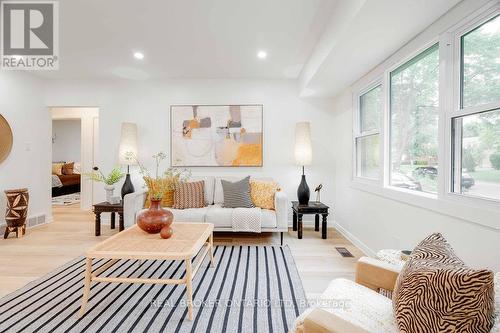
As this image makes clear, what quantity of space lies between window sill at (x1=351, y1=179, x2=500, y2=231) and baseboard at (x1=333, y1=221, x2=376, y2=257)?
73 centimetres

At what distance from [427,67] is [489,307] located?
201 centimetres

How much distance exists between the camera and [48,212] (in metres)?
4.27

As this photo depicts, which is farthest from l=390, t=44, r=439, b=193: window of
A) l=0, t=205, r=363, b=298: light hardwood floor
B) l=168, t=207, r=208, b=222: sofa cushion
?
l=168, t=207, r=208, b=222: sofa cushion

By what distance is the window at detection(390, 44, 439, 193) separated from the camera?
6.77 feet

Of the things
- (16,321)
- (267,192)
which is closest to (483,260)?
(267,192)

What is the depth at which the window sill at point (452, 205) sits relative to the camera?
142 cm

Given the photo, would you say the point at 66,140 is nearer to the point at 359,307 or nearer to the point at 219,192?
the point at 219,192

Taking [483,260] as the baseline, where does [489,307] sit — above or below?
above

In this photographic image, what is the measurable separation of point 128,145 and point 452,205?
398 centimetres

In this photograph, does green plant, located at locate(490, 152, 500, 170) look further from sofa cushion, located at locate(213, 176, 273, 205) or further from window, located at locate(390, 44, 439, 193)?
sofa cushion, located at locate(213, 176, 273, 205)

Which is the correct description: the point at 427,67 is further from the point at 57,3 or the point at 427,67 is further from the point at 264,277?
the point at 57,3

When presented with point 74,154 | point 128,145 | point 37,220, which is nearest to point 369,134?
point 128,145

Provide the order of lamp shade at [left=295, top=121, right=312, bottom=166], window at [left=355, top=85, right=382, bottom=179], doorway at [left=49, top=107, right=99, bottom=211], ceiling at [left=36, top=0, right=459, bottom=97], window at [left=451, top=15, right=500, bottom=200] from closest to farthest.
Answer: window at [left=451, top=15, right=500, bottom=200], ceiling at [left=36, top=0, right=459, bottom=97], window at [left=355, top=85, right=382, bottom=179], lamp shade at [left=295, top=121, right=312, bottom=166], doorway at [left=49, top=107, right=99, bottom=211]

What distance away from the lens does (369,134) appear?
3.13m
